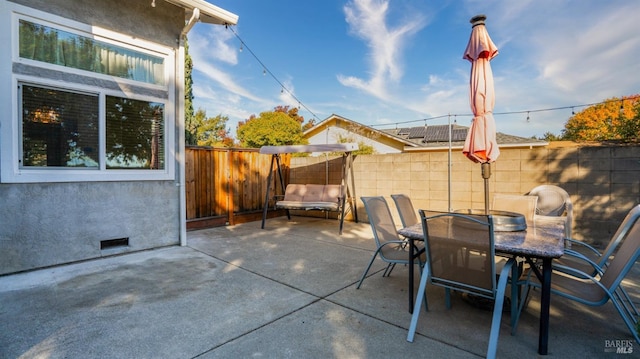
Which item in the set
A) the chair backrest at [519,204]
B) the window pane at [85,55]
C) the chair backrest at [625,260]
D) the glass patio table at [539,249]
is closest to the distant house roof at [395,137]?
the chair backrest at [519,204]

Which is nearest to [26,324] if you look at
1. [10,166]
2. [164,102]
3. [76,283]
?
[76,283]

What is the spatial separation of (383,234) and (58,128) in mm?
4019

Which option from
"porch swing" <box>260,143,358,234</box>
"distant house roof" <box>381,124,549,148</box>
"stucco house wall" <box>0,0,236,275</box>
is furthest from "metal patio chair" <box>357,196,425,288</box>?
"distant house roof" <box>381,124,549,148</box>

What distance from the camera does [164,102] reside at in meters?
4.34

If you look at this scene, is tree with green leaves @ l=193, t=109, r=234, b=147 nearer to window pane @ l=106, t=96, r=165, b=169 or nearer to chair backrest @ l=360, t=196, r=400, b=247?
window pane @ l=106, t=96, r=165, b=169

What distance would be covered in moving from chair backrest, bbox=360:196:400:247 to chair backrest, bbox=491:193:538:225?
1570 mm

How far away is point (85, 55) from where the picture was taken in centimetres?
369

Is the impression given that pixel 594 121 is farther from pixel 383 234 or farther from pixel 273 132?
pixel 383 234

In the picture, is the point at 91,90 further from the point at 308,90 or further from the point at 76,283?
the point at 308,90

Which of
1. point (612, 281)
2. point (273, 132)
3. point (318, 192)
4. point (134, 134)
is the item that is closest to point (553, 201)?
point (612, 281)

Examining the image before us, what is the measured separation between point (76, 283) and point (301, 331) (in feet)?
8.29

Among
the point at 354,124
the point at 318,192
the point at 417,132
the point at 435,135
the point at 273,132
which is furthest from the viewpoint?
the point at 417,132

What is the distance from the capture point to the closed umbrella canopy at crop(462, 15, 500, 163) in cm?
303

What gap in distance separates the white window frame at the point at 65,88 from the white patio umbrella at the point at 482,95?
403 centimetres
